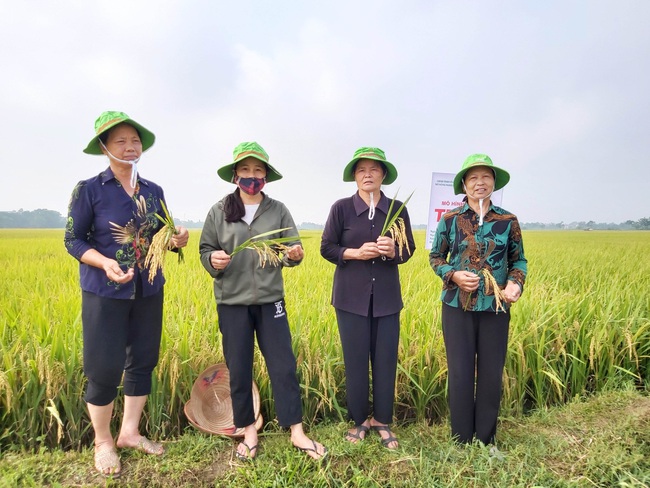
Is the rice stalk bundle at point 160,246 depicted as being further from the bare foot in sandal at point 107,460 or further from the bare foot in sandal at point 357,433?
the bare foot in sandal at point 357,433

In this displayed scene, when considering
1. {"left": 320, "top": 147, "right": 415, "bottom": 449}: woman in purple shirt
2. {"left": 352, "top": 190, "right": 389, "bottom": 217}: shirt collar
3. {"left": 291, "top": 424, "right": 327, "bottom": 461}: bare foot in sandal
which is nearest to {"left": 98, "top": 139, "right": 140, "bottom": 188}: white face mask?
{"left": 320, "top": 147, "right": 415, "bottom": 449}: woman in purple shirt

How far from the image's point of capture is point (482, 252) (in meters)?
2.20

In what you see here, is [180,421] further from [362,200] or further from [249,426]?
[362,200]

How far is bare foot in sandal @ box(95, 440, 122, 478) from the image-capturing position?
207 cm

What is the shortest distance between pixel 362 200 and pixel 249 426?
157 cm

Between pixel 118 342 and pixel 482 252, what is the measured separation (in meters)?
2.11

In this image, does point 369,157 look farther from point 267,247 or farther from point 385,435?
point 385,435

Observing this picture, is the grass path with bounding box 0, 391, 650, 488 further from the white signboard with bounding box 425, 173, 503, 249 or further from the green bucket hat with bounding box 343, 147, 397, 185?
the white signboard with bounding box 425, 173, 503, 249

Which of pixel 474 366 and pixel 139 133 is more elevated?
pixel 139 133

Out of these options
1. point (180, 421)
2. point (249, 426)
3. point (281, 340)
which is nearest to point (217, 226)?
point (281, 340)

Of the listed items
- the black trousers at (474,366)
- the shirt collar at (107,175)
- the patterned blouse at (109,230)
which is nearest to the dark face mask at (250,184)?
the patterned blouse at (109,230)

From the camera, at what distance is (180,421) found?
2688 mm

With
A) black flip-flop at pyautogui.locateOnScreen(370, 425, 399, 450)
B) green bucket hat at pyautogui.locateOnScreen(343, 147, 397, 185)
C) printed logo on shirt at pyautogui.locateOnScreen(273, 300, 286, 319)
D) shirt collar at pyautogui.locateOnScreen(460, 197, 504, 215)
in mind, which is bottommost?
black flip-flop at pyautogui.locateOnScreen(370, 425, 399, 450)

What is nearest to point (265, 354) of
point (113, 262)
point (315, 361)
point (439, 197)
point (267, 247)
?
point (315, 361)
